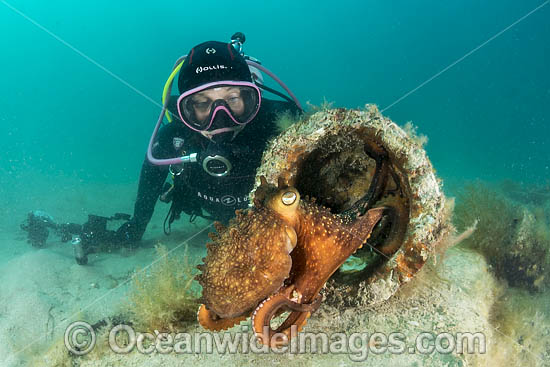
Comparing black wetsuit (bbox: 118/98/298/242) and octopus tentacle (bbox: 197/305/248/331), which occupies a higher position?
black wetsuit (bbox: 118/98/298/242)

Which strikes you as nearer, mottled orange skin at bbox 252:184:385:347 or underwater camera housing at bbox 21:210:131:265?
mottled orange skin at bbox 252:184:385:347

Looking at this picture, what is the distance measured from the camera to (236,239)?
1635 mm

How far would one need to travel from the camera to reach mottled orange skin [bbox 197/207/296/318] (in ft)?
5.15

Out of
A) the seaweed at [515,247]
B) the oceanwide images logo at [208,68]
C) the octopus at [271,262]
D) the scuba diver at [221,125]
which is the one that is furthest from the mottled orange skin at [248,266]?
the oceanwide images logo at [208,68]

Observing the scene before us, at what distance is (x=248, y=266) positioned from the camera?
5.16 feet

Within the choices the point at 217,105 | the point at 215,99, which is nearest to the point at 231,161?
the point at 217,105

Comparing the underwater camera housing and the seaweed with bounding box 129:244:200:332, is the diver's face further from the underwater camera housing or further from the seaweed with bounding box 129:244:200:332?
the underwater camera housing

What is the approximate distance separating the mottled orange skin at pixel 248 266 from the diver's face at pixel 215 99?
341 cm

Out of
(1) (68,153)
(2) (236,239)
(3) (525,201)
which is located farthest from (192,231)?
(1) (68,153)

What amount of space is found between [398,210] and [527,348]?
65.3 inches

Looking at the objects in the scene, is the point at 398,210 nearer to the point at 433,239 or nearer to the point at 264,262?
the point at 433,239

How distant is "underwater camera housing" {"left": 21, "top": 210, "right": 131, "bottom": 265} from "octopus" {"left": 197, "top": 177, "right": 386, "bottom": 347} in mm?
5968

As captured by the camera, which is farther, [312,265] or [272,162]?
[272,162]

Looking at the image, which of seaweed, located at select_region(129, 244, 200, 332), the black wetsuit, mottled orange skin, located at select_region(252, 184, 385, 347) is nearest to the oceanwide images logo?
the black wetsuit
